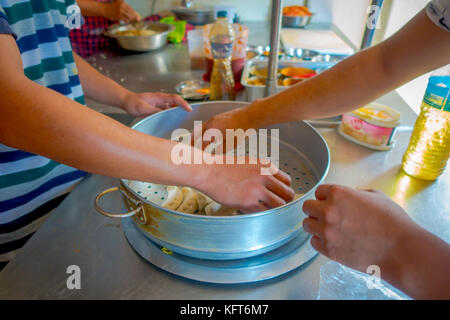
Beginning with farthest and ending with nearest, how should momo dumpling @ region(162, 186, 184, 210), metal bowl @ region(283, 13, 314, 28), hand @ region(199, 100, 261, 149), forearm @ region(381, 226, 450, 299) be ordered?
metal bowl @ region(283, 13, 314, 28) → hand @ region(199, 100, 261, 149) → momo dumpling @ region(162, 186, 184, 210) → forearm @ region(381, 226, 450, 299)

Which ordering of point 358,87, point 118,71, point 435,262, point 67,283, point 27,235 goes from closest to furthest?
1. point 435,262
2. point 67,283
3. point 358,87
4. point 27,235
5. point 118,71

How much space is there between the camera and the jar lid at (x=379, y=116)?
0.72 meters

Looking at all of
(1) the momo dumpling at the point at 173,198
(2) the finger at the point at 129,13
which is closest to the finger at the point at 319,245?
(1) the momo dumpling at the point at 173,198

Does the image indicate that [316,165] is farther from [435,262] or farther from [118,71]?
[118,71]

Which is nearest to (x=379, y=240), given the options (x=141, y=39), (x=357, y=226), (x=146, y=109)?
(x=357, y=226)

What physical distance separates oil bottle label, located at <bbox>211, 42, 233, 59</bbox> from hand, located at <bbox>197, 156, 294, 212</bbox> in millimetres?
575

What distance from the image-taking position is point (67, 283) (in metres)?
0.45

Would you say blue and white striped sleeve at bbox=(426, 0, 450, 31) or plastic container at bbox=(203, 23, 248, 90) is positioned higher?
blue and white striped sleeve at bbox=(426, 0, 450, 31)

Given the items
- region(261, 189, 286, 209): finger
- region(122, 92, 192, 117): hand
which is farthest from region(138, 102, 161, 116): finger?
region(261, 189, 286, 209): finger

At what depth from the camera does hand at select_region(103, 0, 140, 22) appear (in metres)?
1.52

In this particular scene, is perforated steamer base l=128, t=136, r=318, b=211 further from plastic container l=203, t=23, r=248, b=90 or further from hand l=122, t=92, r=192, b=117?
plastic container l=203, t=23, r=248, b=90

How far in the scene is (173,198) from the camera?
21.7 inches

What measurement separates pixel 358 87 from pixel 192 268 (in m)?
0.47
